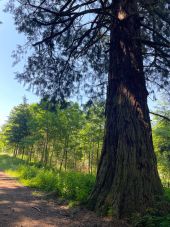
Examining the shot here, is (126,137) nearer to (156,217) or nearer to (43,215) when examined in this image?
(156,217)

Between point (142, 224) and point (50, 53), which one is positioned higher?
point (50, 53)

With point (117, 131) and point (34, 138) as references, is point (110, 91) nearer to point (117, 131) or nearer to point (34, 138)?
point (117, 131)

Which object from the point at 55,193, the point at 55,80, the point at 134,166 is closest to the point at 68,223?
the point at 134,166

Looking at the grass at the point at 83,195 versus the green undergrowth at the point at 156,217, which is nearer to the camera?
the green undergrowth at the point at 156,217

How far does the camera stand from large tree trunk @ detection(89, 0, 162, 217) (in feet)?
17.4

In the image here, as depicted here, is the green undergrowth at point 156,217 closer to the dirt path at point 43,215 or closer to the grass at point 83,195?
the grass at point 83,195

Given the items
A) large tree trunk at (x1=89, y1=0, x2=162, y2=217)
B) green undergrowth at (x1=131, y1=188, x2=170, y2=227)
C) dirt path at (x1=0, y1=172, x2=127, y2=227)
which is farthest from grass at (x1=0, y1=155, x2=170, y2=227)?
dirt path at (x1=0, y1=172, x2=127, y2=227)

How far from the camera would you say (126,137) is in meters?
5.77

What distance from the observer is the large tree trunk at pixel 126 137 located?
5.30m

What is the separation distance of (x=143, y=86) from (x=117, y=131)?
1416 mm

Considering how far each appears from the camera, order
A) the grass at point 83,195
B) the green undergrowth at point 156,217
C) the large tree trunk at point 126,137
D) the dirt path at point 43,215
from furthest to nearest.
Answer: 1. the large tree trunk at point 126,137
2. the dirt path at point 43,215
3. the grass at point 83,195
4. the green undergrowth at point 156,217

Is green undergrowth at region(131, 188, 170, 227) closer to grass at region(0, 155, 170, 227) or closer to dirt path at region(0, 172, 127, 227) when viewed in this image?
grass at region(0, 155, 170, 227)

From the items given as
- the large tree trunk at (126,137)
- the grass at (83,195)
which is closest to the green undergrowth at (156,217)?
the grass at (83,195)

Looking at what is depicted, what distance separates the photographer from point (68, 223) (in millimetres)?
4969
